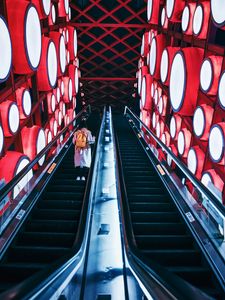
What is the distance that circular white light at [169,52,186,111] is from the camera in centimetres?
664

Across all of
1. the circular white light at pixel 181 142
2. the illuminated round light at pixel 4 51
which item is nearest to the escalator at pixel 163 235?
the circular white light at pixel 181 142

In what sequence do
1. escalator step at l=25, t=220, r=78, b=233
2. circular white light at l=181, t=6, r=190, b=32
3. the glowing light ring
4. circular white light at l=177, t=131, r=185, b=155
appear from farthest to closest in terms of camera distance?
circular white light at l=177, t=131, r=185, b=155 → circular white light at l=181, t=6, r=190, b=32 → the glowing light ring → escalator step at l=25, t=220, r=78, b=233

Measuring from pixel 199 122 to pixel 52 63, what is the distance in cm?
419

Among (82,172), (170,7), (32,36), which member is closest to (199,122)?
(82,172)

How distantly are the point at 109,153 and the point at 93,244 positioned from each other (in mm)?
3651

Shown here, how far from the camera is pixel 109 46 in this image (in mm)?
16359

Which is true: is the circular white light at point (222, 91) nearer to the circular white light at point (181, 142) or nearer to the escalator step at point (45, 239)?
the circular white light at point (181, 142)

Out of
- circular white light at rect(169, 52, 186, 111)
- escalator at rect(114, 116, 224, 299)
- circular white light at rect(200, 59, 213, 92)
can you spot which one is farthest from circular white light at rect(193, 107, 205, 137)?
escalator at rect(114, 116, 224, 299)

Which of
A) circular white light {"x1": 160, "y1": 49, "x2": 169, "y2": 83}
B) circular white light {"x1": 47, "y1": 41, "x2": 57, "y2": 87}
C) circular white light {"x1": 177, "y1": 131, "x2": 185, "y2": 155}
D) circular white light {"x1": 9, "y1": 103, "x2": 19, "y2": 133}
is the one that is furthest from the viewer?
circular white light {"x1": 160, "y1": 49, "x2": 169, "y2": 83}

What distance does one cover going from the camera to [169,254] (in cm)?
342

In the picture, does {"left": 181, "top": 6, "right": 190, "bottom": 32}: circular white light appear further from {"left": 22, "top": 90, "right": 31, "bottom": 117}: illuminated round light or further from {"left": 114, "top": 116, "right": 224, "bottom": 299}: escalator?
{"left": 22, "top": 90, "right": 31, "bottom": 117}: illuminated round light

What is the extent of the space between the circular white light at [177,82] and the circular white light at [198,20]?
58cm

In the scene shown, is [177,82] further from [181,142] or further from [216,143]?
[216,143]

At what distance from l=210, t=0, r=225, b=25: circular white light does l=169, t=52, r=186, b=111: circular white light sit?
1526 millimetres
